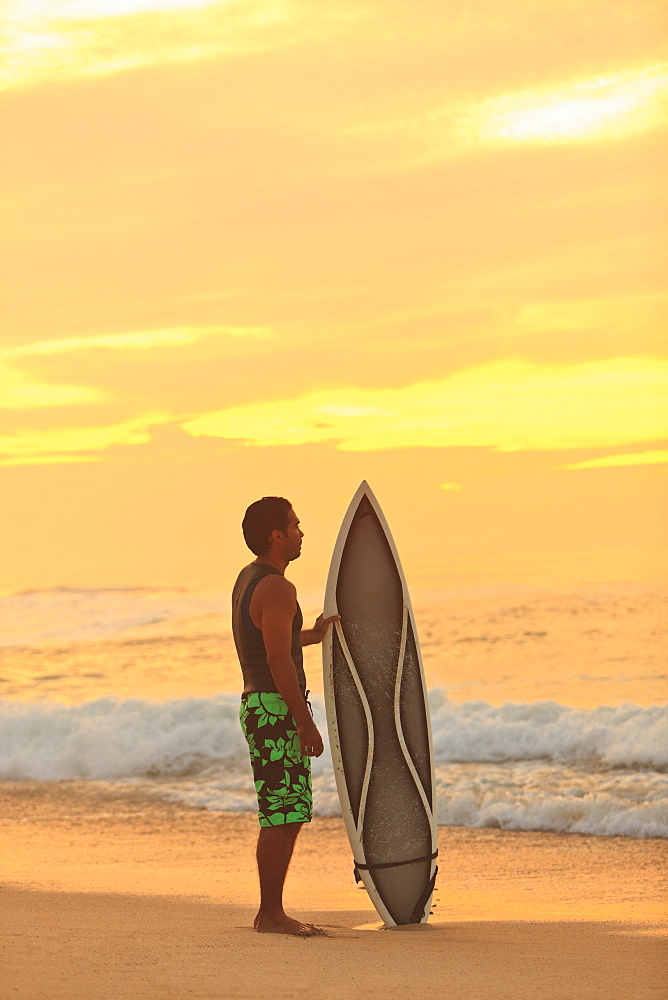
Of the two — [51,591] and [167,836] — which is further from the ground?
[51,591]

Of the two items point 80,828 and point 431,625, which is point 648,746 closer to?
point 80,828

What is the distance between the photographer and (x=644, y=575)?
23.3 meters

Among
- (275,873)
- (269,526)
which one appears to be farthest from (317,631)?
(275,873)

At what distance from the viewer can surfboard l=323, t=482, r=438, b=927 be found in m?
4.65

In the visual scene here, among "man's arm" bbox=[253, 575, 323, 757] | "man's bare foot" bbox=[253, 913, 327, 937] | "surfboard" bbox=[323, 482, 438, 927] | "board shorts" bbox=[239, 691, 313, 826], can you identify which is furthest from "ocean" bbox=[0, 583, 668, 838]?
"man's arm" bbox=[253, 575, 323, 757]

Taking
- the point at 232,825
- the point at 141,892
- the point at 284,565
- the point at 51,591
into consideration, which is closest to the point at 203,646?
the point at 51,591

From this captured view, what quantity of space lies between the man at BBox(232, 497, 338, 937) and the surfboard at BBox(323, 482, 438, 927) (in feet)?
2.01

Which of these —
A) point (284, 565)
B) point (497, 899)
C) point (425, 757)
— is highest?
point (284, 565)

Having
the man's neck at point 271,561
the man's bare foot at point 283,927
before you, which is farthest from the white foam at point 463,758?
the man's neck at point 271,561

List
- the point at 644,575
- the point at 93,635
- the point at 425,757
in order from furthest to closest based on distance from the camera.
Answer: the point at 644,575 < the point at 93,635 < the point at 425,757

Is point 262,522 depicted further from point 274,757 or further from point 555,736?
point 555,736

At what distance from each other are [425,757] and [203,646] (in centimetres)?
1496

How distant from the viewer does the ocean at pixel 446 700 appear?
29.1ft

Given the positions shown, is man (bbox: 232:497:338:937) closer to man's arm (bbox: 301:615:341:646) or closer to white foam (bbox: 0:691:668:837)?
man's arm (bbox: 301:615:341:646)
